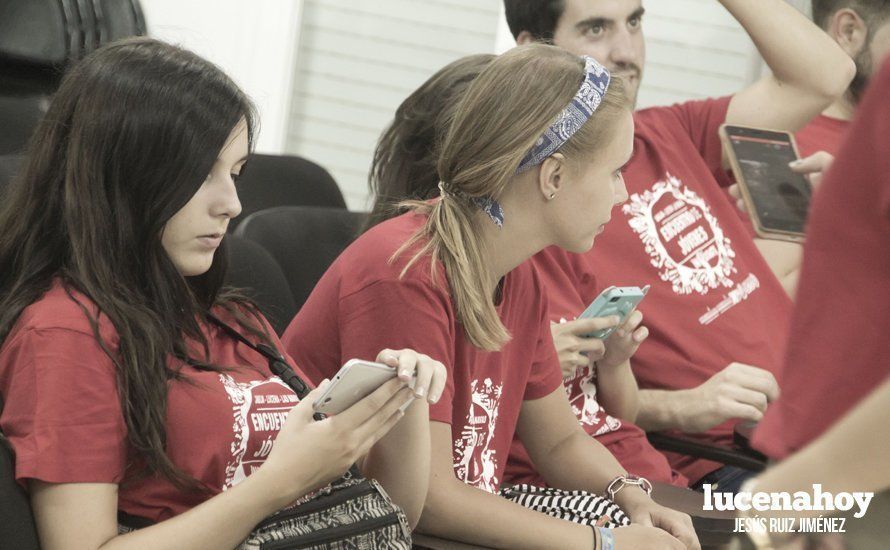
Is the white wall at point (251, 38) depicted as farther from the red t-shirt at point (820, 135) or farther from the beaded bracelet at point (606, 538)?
the beaded bracelet at point (606, 538)

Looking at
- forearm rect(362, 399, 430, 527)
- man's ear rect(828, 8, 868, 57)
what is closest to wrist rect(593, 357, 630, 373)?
forearm rect(362, 399, 430, 527)

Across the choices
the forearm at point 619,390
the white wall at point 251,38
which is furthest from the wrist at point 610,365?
the white wall at point 251,38

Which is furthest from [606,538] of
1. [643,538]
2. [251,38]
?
[251,38]

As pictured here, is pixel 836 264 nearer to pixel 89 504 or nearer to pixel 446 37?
pixel 89 504

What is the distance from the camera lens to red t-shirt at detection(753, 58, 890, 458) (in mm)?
779

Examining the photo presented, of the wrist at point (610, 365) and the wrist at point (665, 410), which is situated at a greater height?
the wrist at point (610, 365)

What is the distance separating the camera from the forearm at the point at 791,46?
2623 mm

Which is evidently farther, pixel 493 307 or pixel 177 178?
pixel 493 307

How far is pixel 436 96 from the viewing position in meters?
2.20

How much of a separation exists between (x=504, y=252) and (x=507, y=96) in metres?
0.25

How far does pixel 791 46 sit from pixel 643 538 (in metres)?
1.31

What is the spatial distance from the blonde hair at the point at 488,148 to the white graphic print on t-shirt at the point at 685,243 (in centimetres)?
60

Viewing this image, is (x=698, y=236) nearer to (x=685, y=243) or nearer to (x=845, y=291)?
(x=685, y=243)

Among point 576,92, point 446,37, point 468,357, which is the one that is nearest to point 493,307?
point 468,357
